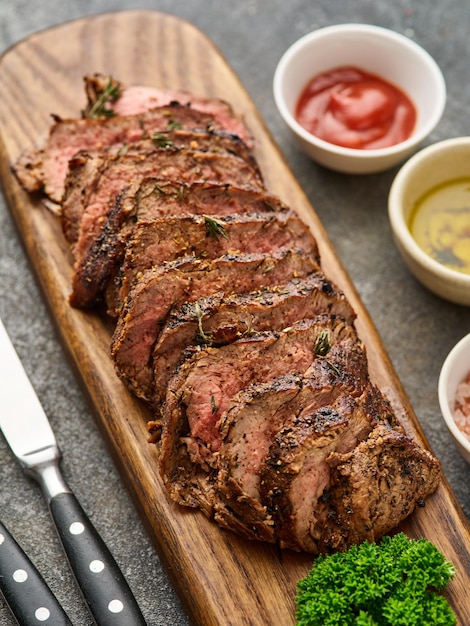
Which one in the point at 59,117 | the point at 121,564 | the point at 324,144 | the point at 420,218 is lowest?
the point at 121,564

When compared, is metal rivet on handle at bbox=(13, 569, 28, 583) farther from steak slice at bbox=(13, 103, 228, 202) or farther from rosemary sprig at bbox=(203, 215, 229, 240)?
steak slice at bbox=(13, 103, 228, 202)

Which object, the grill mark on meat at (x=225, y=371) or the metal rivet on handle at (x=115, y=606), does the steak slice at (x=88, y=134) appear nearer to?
the grill mark on meat at (x=225, y=371)

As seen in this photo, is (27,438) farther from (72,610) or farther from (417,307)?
(417,307)

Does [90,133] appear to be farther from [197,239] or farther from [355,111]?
[355,111]


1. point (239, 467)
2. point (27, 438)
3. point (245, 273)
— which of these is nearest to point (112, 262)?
point (245, 273)

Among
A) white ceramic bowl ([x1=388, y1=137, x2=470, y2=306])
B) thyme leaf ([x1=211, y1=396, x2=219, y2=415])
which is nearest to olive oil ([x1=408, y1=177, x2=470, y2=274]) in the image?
white ceramic bowl ([x1=388, y1=137, x2=470, y2=306])
